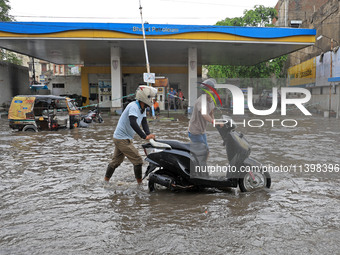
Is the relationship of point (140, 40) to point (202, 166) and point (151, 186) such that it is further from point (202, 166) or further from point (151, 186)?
point (202, 166)

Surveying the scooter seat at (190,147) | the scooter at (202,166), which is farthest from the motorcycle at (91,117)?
the scooter seat at (190,147)

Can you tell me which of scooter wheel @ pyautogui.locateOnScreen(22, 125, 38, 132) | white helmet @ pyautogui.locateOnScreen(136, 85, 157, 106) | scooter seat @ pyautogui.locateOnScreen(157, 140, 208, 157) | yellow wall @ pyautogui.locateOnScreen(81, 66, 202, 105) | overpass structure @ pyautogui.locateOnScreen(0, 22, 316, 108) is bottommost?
scooter wheel @ pyautogui.locateOnScreen(22, 125, 38, 132)

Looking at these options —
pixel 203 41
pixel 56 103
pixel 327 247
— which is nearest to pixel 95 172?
pixel 327 247

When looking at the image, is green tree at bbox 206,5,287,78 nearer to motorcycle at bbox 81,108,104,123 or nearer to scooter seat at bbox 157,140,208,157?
motorcycle at bbox 81,108,104,123

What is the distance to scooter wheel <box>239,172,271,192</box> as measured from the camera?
15.5 feet

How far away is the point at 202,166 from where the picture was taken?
4719mm

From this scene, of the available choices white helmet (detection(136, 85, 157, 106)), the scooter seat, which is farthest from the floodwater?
white helmet (detection(136, 85, 157, 106))

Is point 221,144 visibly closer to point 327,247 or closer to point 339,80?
point 327,247

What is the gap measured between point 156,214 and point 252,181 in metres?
1.68

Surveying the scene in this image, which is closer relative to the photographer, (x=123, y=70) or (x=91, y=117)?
(x=91, y=117)

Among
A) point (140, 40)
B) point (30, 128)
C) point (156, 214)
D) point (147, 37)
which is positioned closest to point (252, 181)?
point (156, 214)

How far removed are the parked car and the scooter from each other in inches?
347

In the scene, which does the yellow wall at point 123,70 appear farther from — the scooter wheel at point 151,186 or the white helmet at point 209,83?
the scooter wheel at point 151,186

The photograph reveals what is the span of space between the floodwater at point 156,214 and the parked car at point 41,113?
18.1ft
